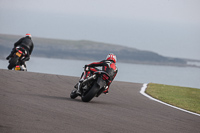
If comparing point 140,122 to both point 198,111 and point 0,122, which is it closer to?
point 0,122

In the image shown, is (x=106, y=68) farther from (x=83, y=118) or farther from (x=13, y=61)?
(x=13, y=61)

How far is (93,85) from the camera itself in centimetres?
1199

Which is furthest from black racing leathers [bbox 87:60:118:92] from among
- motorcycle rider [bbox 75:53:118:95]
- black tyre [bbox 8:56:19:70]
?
black tyre [bbox 8:56:19:70]

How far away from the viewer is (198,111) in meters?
13.1

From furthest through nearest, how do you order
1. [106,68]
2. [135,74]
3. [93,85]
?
[135,74] → [106,68] → [93,85]

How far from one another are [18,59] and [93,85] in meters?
10.1

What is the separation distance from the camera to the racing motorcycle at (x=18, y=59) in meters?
21.1

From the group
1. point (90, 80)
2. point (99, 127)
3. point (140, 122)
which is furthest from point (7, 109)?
point (90, 80)

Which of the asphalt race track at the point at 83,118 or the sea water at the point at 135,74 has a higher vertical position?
the asphalt race track at the point at 83,118

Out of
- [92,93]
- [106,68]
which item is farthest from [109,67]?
[92,93]

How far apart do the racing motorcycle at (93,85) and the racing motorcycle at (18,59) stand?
9.50 meters

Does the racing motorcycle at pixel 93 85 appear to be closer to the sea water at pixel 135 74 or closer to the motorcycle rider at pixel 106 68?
the motorcycle rider at pixel 106 68

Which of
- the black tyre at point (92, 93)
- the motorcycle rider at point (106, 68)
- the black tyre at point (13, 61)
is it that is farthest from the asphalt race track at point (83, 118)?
the black tyre at point (13, 61)

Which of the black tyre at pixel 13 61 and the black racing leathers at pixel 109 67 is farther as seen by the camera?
the black tyre at pixel 13 61
